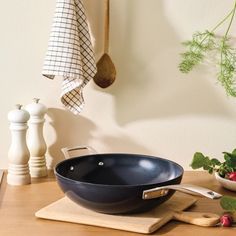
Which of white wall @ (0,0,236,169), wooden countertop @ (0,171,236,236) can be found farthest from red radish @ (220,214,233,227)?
white wall @ (0,0,236,169)

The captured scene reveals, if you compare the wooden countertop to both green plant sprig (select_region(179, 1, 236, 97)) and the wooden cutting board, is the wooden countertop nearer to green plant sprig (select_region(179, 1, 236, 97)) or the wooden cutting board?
the wooden cutting board

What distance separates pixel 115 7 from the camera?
1328mm

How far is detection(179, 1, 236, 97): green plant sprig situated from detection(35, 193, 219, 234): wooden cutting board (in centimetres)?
41

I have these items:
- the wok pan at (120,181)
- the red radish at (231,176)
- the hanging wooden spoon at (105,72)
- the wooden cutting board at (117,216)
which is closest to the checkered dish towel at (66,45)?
the hanging wooden spoon at (105,72)

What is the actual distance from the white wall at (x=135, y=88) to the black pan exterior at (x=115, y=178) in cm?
21

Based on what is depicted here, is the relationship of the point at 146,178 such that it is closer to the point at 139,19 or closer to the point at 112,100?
the point at 112,100

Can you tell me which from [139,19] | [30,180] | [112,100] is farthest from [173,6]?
[30,180]

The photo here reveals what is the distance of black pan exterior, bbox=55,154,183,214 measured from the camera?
0.95m

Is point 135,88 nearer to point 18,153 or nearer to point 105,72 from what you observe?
point 105,72

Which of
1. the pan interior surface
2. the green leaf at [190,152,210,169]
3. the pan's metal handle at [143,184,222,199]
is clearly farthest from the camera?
the green leaf at [190,152,210,169]

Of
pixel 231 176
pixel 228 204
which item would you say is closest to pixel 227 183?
pixel 231 176

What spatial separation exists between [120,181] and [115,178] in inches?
0.5

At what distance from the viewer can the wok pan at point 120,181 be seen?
37.2 inches

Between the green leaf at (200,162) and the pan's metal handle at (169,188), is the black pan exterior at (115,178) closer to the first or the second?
the pan's metal handle at (169,188)
